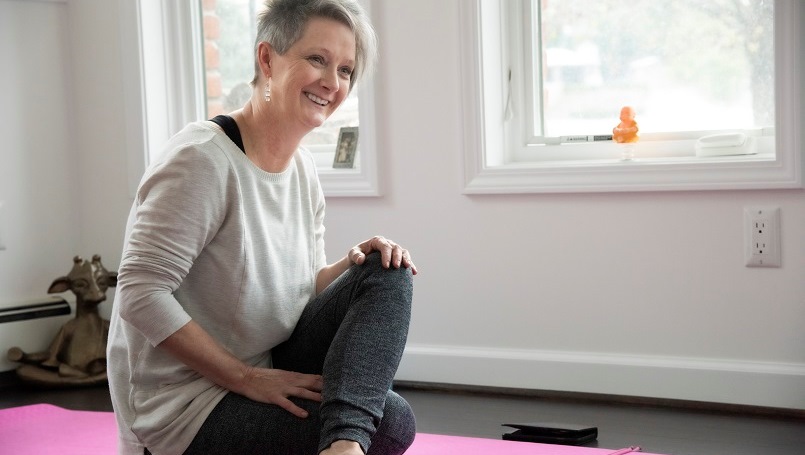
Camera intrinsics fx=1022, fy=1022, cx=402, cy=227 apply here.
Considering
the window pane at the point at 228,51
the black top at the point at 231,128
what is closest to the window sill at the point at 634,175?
the window pane at the point at 228,51

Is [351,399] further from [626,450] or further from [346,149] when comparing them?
[346,149]

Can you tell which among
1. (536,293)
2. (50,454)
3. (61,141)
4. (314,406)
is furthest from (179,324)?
(61,141)

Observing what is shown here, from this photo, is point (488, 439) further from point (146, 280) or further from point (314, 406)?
point (146, 280)

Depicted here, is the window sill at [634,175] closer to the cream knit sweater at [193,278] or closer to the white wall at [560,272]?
the white wall at [560,272]

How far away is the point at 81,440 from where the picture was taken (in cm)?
257

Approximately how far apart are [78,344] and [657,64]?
2.03 meters

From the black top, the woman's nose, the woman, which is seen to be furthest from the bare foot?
the woman's nose

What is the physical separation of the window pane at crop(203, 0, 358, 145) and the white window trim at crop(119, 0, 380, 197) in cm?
4

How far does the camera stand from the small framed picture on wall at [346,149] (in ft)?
10.8

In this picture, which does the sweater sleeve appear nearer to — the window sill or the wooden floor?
the wooden floor

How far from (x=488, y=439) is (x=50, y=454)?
1051 mm

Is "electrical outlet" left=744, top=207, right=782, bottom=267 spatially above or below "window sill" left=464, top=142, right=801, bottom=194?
below

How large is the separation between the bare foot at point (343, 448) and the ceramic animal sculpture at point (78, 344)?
6.22 ft

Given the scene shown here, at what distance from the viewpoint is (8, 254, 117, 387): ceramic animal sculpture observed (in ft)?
10.9
